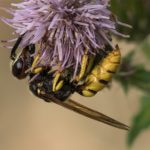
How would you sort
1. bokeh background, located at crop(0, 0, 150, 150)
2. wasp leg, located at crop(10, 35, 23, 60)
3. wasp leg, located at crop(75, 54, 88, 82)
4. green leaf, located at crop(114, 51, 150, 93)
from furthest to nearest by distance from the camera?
1. bokeh background, located at crop(0, 0, 150, 150)
2. green leaf, located at crop(114, 51, 150, 93)
3. wasp leg, located at crop(10, 35, 23, 60)
4. wasp leg, located at crop(75, 54, 88, 82)

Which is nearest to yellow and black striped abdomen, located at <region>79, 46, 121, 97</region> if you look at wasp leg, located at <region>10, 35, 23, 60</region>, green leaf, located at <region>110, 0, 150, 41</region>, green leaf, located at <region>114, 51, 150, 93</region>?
wasp leg, located at <region>10, 35, 23, 60</region>

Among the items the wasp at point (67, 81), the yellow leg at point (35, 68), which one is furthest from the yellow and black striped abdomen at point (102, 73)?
the yellow leg at point (35, 68)

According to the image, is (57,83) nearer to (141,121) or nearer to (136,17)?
(136,17)

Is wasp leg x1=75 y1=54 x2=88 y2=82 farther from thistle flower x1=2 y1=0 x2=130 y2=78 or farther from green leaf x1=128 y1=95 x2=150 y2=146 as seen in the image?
green leaf x1=128 y1=95 x2=150 y2=146

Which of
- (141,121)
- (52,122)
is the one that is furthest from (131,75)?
(52,122)

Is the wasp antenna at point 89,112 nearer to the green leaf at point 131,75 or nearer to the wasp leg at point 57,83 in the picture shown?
the wasp leg at point 57,83
